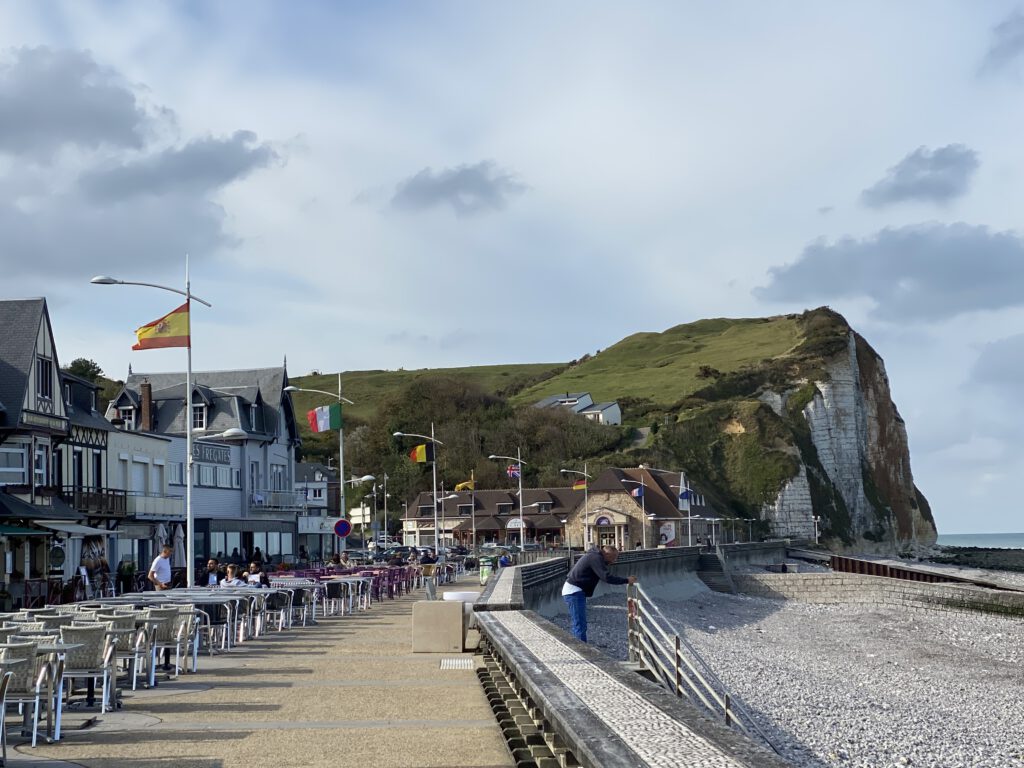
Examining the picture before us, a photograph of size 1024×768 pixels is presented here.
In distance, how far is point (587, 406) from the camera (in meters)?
170

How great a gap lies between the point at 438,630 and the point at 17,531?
16.2m

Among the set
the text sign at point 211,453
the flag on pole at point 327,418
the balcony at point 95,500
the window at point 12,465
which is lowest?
the balcony at point 95,500

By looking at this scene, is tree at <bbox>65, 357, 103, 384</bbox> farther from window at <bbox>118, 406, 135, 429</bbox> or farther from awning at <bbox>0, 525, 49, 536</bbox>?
awning at <bbox>0, 525, 49, 536</bbox>

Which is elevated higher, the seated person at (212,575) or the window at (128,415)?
the window at (128,415)

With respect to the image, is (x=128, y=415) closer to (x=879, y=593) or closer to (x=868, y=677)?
(x=868, y=677)

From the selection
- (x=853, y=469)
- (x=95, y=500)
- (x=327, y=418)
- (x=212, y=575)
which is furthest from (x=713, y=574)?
(x=853, y=469)

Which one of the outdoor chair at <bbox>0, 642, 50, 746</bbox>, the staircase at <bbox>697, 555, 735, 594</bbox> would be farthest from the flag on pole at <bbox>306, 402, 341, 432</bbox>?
the staircase at <bbox>697, 555, 735, 594</bbox>

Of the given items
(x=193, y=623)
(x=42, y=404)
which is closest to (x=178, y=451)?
(x=42, y=404)

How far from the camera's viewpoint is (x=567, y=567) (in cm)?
4794

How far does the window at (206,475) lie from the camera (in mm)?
53250

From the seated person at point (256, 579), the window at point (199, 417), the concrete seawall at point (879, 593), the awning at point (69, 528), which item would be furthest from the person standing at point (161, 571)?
the concrete seawall at point (879, 593)

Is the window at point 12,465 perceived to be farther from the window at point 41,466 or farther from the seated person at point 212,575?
the seated person at point 212,575

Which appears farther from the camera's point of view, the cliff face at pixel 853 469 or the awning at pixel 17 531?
the cliff face at pixel 853 469

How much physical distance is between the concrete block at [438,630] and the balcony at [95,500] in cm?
2383
